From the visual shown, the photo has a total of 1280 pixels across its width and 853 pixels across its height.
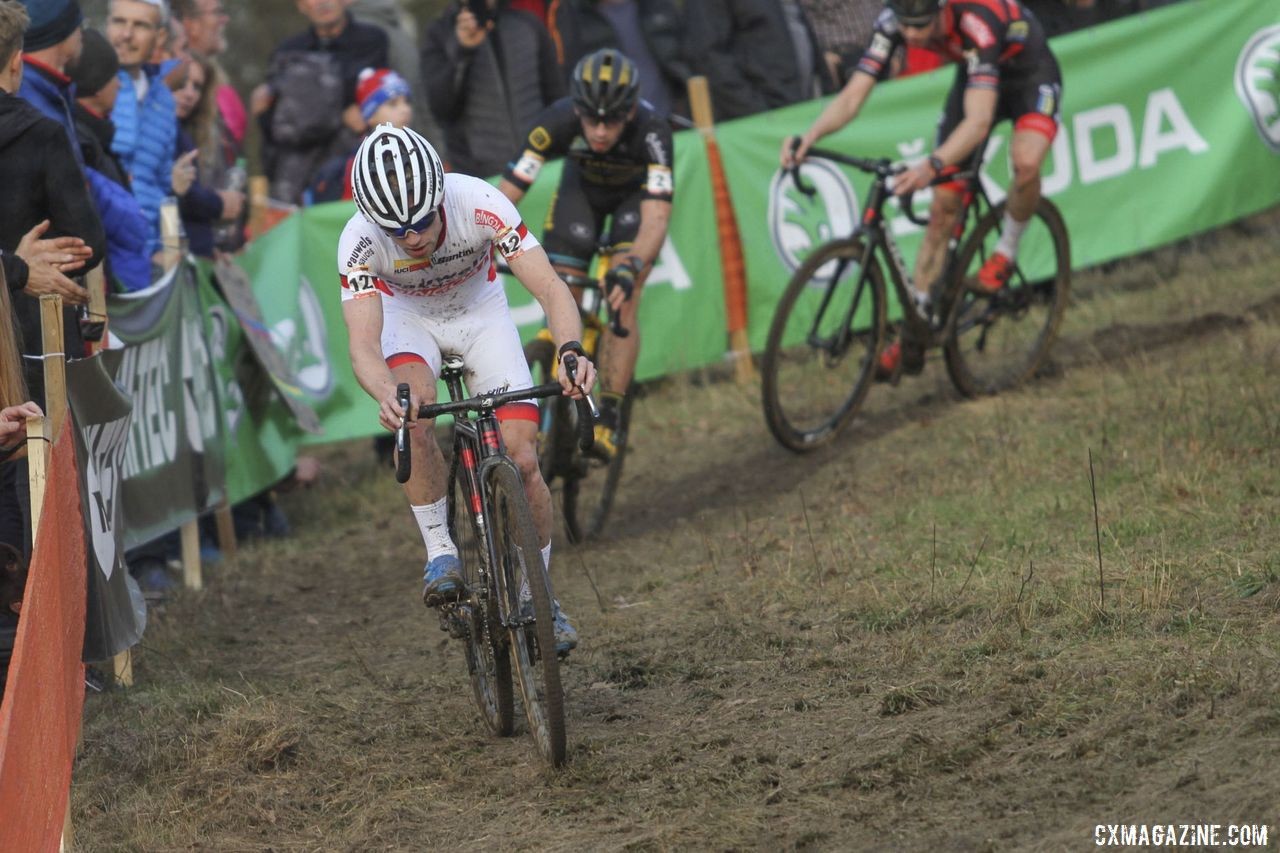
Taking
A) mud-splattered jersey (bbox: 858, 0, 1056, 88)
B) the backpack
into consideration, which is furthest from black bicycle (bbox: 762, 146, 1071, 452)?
the backpack

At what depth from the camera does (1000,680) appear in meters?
5.64

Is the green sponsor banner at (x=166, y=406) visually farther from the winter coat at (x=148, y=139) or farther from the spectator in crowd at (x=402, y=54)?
the spectator in crowd at (x=402, y=54)

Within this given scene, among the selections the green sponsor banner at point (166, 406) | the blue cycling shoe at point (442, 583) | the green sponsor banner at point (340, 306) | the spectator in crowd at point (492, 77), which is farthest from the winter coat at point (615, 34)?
the blue cycling shoe at point (442, 583)

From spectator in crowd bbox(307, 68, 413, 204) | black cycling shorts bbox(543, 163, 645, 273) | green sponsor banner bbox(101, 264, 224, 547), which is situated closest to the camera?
green sponsor banner bbox(101, 264, 224, 547)

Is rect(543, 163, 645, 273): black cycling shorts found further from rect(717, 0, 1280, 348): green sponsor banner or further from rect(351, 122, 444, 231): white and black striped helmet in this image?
rect(717, 0, 1280, 348): green sponsor banner

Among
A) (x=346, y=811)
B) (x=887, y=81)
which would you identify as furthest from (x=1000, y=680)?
(x=887, y=81)

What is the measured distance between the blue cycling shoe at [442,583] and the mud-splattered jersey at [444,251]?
1006 millimetres

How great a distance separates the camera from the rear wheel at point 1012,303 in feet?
32.3

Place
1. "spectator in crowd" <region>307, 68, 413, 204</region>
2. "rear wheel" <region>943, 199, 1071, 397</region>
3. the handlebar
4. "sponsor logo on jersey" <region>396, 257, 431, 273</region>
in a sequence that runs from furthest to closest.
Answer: "spectator in crowd" <region>307, 68, 413, 204</region> → "rear wheel" <region>943, 199, 1071, 397</region> → "sponsor logo on jersey" <region>396, 257, 431, 273</region> → the handlebar

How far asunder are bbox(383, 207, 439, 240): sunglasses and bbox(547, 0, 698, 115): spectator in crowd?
6.19m

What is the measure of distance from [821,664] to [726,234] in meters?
5.98

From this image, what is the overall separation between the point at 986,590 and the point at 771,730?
136 centimetres

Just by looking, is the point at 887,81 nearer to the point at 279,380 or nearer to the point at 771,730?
the point at 279,380

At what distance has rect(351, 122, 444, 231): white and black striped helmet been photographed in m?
5.69
